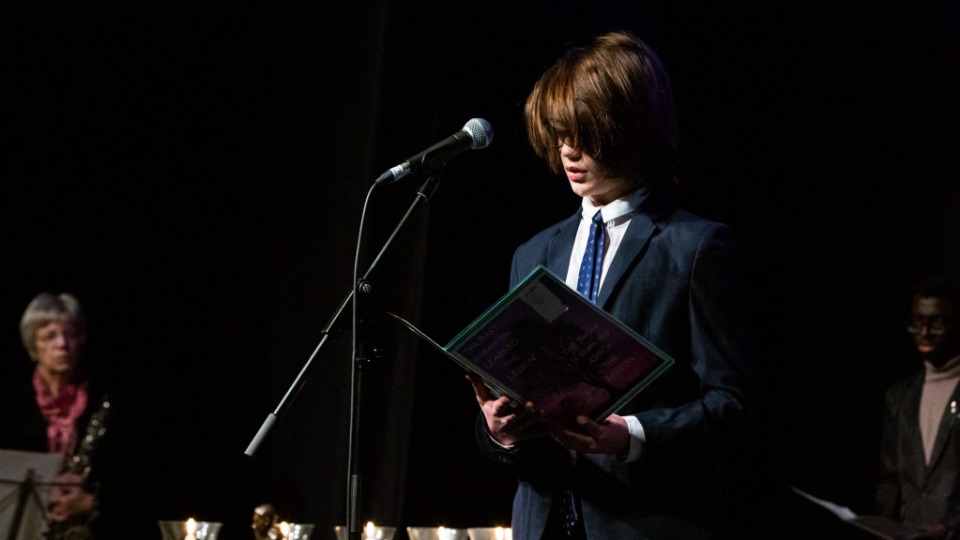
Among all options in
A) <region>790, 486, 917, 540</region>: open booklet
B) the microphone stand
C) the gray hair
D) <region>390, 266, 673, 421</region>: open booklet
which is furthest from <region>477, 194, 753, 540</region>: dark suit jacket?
the gray hair

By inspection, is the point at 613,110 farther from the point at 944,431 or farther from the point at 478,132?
the point at 944,431

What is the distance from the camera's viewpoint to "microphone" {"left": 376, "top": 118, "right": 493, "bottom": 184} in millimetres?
1753

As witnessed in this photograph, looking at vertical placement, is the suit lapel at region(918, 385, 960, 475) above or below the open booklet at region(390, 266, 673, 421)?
below

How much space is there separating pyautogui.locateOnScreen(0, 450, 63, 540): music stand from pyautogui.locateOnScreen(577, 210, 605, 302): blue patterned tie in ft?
5.15

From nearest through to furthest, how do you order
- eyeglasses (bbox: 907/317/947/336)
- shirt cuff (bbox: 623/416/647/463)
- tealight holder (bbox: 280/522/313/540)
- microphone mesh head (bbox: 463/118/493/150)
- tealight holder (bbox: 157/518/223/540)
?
shirt cuff (bbox: 623/416/647/463)
microphone mesh head (bbox: 463/118/493/150)
tealight holder (bbox: 157/518/223/540)
tealight holder (bbox: 280/522/313/540)
eyeglasses (bbox: 907/317/947/336)

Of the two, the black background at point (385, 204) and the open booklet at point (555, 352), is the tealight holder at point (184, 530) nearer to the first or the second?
→ the black background at point (385, 204)

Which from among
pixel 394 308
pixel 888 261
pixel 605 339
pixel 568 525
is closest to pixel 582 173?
pixel 605 339

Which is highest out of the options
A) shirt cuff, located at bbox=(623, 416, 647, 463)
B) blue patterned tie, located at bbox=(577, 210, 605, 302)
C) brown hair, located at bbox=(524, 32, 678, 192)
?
brown hair, located at bbox=(524, 32, 678, 192)

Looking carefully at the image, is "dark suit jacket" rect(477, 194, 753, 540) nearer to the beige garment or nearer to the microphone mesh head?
the microphone mesh head

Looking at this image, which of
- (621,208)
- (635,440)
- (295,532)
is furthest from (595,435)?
(295,532)

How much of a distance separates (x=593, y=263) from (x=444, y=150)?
0.34 m

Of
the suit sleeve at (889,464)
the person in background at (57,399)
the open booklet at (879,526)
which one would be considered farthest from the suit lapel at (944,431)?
the person in background at (57,399)

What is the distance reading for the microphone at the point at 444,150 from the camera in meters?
Answer: 1.75

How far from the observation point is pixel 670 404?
1.73 metres
